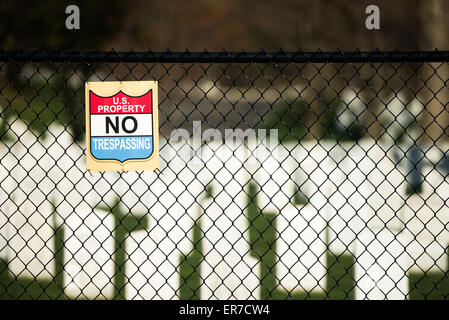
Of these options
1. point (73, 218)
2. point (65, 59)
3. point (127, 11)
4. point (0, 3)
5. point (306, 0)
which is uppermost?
point (306, 0)

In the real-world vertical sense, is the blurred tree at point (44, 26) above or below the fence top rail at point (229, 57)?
above

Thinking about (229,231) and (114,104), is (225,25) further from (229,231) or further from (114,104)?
(114,104)

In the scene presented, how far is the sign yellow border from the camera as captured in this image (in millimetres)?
2215

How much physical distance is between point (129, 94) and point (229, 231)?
81.9 inches

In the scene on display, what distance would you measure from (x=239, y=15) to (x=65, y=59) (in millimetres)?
9690

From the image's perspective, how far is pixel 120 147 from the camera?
2.23 meters

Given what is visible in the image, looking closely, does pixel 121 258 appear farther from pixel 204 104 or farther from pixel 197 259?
pixel 204 104

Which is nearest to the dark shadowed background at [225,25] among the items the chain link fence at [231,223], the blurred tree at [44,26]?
the blurred tree at [44,26]

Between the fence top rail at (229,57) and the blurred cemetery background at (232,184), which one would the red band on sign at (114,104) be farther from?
the blurred cemetery background at (232,184)

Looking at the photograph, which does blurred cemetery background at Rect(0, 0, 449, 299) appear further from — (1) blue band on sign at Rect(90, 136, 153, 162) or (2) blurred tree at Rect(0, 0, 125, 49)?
(1) blue band on sign at Rect(90, 136, 153, 162)

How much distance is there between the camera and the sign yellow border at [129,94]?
7.27ft

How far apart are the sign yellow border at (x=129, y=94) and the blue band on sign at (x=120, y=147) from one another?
0.02 metres

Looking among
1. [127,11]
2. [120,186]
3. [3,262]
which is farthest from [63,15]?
[3,262]

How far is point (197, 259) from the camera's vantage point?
4.60 meters
